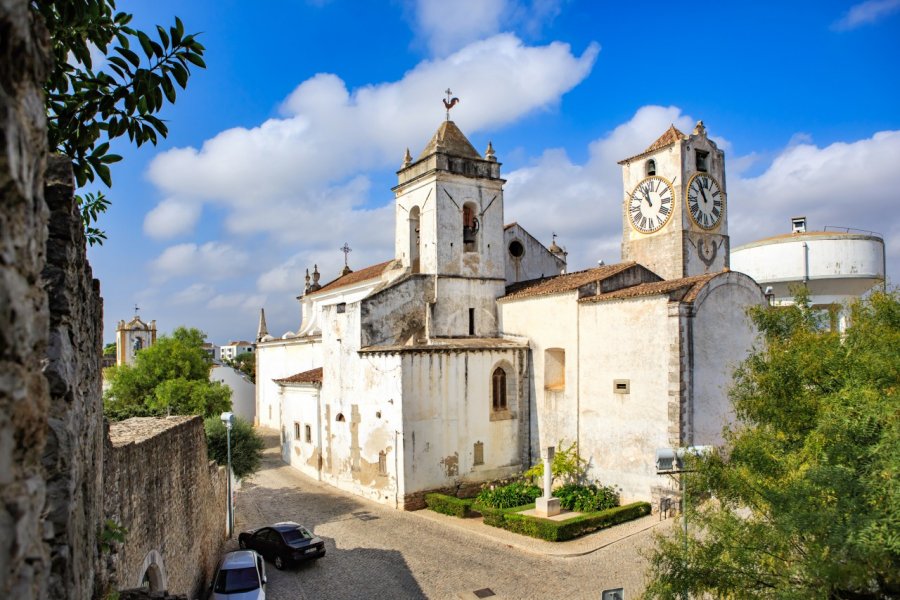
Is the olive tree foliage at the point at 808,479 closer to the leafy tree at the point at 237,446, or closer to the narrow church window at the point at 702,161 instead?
the narrow church window at the point at 702,161

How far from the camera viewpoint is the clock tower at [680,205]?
79.0 ft

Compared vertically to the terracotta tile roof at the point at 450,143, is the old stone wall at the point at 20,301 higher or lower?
lower

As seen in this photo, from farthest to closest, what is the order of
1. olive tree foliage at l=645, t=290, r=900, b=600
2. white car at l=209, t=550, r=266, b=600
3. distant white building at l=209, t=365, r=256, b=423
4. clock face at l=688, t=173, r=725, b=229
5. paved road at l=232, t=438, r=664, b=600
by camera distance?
distant white building at l=209, t=365, r=256, b=423 → clock face at l=688, t=173, r=725, b=229 → paved road at l=232, t=438, r=664, b=600 → white car at l=209, t=550, r=266, b=600 → olive tree foliage at l=645, t=290, r=900, b=600

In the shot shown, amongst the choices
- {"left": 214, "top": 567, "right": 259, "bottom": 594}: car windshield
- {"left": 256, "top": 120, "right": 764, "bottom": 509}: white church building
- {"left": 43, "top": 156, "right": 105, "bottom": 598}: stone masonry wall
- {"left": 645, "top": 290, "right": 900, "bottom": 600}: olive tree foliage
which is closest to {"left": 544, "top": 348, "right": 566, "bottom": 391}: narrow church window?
{"left": 256, "top": 120, "right": 764, "bottom": 509}: white church building

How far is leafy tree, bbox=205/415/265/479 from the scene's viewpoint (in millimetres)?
22109

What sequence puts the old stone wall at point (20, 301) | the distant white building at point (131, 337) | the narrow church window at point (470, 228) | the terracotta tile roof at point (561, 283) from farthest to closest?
1. the distant white building at point (131, 337)
2. the narrow church window at point (470, 228)
3. the terracotta tile roof at point (561, 283)
4. the old stone wall at point (20, 301)

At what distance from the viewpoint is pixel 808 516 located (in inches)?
289

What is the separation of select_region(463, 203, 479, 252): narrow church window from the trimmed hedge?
1121 cm

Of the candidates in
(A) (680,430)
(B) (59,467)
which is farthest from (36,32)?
(A) (680,430)

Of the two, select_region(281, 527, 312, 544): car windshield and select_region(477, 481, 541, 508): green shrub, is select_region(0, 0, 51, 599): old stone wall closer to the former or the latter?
select_region(281, 527, 312, 544): car windshield

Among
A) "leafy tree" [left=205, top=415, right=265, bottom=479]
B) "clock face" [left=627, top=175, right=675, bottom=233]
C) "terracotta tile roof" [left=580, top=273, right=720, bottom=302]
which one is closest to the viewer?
"terracotta tile roof" [left=580, top=273, right=720, bottom=302]

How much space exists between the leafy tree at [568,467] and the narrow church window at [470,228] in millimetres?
9206

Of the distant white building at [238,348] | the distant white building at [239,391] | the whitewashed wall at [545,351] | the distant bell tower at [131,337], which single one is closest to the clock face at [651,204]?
the whitewashed wall at [545,351]

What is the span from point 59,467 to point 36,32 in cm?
226
